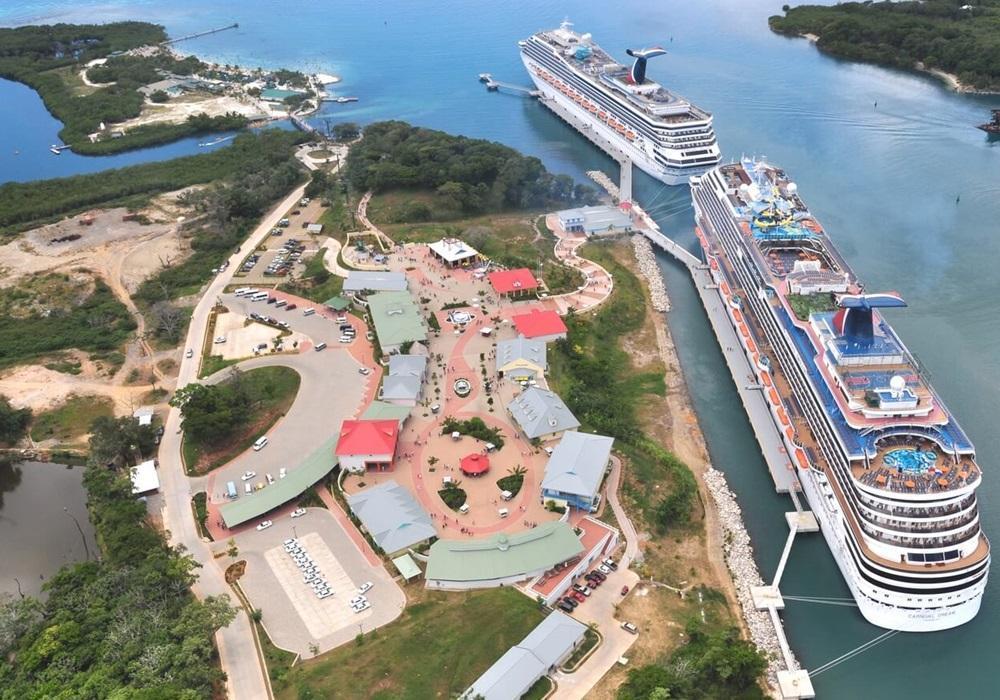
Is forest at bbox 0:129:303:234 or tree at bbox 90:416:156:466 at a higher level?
forest at bbox 0:129:303:234

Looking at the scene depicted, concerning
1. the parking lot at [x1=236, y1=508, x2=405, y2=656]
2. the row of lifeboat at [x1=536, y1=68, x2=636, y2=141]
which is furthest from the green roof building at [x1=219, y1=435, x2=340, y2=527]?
the row of lifeboat at [x1=536, y1=68, x2=636, y2=141]

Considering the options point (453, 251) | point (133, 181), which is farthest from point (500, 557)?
point (133, 181)

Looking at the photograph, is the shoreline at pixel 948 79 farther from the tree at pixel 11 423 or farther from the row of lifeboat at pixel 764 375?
the tree at pixel 11 423

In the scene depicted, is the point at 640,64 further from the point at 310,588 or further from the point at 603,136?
the point at 310,588

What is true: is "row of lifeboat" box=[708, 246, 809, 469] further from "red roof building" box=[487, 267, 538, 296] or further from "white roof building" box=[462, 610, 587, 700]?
"white roof building" box=[462, 610, 587, 700]

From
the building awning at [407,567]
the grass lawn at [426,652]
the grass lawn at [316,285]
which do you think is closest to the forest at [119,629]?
the grass lawn at [426,652]
